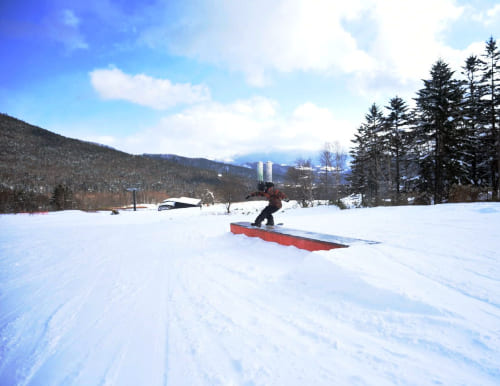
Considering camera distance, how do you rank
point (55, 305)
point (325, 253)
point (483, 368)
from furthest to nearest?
1. point (325, 253)
2. point (55, 305)
3. point (483, 368)

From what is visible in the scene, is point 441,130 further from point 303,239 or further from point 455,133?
point 303,239

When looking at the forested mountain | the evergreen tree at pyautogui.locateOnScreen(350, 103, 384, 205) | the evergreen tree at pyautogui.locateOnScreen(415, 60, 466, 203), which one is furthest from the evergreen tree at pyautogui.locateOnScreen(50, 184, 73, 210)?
the evergreen tree at pyautogui.locateOnScreen(415, 60, 466, 203)

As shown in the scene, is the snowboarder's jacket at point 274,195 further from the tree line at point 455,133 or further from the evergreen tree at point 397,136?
the evergreen tree at point 397,136

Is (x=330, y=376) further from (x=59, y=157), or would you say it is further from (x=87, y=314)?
(x=59, y=157)

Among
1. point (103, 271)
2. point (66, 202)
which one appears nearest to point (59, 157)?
point (66, 202)

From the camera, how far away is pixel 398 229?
23.2ft

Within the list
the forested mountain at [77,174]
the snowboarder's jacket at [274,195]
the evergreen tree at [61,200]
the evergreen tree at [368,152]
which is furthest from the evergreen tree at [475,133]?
the evergreen tree at [61,200]

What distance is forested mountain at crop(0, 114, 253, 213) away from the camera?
73.8 meters

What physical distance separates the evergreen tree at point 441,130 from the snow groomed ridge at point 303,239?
2138 cm

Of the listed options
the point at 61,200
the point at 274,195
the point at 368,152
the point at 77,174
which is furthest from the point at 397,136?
the point at 77,174

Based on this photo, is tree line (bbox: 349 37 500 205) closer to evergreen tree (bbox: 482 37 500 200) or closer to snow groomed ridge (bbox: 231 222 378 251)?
evergreen tree (bbox: 482 37 500 200)

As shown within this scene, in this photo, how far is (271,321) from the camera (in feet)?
9.15

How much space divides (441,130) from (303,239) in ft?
81.7

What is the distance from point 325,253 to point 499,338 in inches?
90.8
